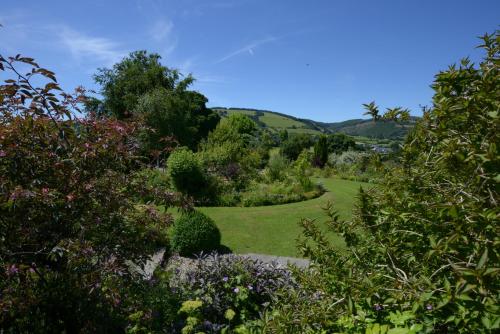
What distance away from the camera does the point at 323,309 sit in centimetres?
217

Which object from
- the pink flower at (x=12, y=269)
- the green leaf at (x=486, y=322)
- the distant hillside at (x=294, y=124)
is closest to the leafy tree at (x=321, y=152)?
the pink flower at (x=12, y=269)

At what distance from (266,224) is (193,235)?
12.9 feet

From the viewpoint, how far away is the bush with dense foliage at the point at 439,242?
1.43 metres

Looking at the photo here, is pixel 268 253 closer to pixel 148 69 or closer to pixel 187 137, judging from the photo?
pixel 187 137

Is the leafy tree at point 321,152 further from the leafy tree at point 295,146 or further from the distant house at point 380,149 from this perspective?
the distant house at point 380,149

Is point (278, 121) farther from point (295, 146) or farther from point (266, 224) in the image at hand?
point (266, 224)

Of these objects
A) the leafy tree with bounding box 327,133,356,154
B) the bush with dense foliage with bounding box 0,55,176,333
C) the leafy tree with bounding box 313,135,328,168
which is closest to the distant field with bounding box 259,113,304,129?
the leafy tree with bounding box 327,133,356,154

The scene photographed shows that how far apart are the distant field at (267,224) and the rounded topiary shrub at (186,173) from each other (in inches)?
80.0

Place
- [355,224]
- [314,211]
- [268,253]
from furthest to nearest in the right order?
[314,211], [268,253], [355,224]

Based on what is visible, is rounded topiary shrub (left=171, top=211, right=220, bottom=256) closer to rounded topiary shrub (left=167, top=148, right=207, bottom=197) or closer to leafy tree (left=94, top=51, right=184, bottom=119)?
rounded topiary shrub (left=167, top=148, right=207, bottom=197)

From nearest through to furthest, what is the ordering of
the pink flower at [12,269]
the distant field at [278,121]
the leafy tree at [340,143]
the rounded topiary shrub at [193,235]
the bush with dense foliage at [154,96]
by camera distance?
the pink flower at [12,269]
the rounded topiary shrub at [193,235]
the bush with dense foliage at [154,96]
the leafy tree at [340,143]
the distant field at [278,121]

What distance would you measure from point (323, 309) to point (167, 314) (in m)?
2.28

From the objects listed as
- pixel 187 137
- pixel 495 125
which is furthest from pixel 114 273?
pixel 187 137

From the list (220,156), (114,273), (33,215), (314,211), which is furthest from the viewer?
(220,156)
